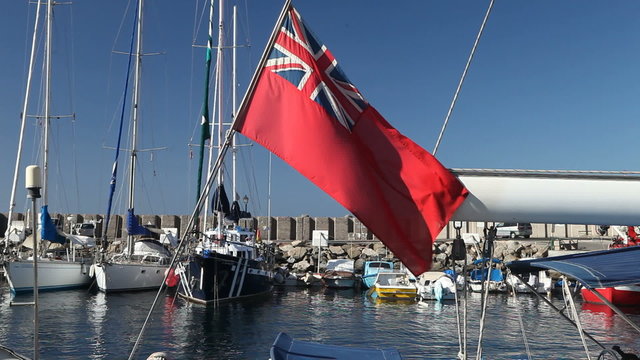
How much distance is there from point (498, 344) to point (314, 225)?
46.7 m

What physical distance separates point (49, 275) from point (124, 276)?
498cm

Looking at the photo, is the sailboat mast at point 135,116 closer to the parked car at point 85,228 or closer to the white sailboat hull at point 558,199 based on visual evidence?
the parked car at point 85,228

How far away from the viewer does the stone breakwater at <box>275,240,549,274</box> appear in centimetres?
5281

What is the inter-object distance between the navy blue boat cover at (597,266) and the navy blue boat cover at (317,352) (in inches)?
93.4

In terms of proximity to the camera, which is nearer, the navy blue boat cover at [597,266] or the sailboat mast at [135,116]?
the navy blue boat cover at [597,266]

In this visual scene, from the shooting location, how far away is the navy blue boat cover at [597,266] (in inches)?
270

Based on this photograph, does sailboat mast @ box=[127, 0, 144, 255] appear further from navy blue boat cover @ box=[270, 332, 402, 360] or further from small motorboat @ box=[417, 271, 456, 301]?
navy blue boat cover @ box=[270, 332, 402, 360]

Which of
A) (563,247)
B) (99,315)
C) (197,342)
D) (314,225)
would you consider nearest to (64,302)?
(99,315)

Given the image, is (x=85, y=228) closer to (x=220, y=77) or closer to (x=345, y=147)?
(x=220, y=77)

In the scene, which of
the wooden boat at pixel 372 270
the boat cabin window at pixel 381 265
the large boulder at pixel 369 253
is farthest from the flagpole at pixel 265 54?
the large boulder at pixel 369 253

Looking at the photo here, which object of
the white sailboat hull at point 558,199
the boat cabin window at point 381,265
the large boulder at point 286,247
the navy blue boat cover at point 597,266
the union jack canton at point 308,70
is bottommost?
the boat cabin window at point 381,265

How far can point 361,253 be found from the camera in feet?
187

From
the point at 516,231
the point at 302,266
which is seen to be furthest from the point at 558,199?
the point at 516,231

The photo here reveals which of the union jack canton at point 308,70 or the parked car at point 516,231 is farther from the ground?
the union jack canton at point 308,70
